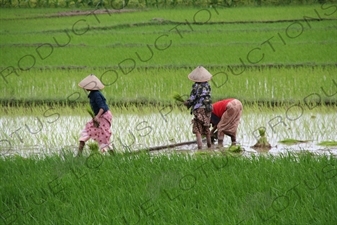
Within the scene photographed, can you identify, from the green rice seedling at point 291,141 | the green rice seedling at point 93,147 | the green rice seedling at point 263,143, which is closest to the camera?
the green rice seedling at point 93,147

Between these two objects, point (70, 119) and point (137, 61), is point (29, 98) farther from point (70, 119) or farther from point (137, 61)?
point (137, 61)

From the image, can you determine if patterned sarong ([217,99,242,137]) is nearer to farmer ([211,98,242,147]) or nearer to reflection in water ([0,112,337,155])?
farmer ([211,98,242,147])

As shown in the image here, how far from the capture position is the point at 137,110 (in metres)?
9.09

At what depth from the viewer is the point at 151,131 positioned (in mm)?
8156

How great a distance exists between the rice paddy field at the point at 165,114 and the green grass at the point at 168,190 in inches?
0.5

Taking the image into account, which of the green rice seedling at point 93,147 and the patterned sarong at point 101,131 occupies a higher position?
the patterned sarong at point 101,131

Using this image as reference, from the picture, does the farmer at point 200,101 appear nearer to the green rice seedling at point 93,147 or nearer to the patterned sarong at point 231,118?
the patterned sarong at point 231,118

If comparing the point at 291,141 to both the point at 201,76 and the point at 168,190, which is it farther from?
the point at 168,190

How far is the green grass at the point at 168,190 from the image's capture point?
484 centimetres

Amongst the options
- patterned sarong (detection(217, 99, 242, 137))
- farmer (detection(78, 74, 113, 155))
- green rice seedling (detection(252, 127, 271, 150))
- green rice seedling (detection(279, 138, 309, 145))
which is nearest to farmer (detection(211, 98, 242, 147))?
patterned sarong (detection(217, 99, 242, 137))

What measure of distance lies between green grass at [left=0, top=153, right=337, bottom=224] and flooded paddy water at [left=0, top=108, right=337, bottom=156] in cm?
109

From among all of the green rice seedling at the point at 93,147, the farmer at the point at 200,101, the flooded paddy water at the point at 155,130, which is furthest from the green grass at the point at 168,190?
the flooded paddy water at the point at 155,130

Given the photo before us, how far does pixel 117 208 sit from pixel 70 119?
3.86 metres

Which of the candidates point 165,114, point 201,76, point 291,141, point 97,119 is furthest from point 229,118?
point 165,114
